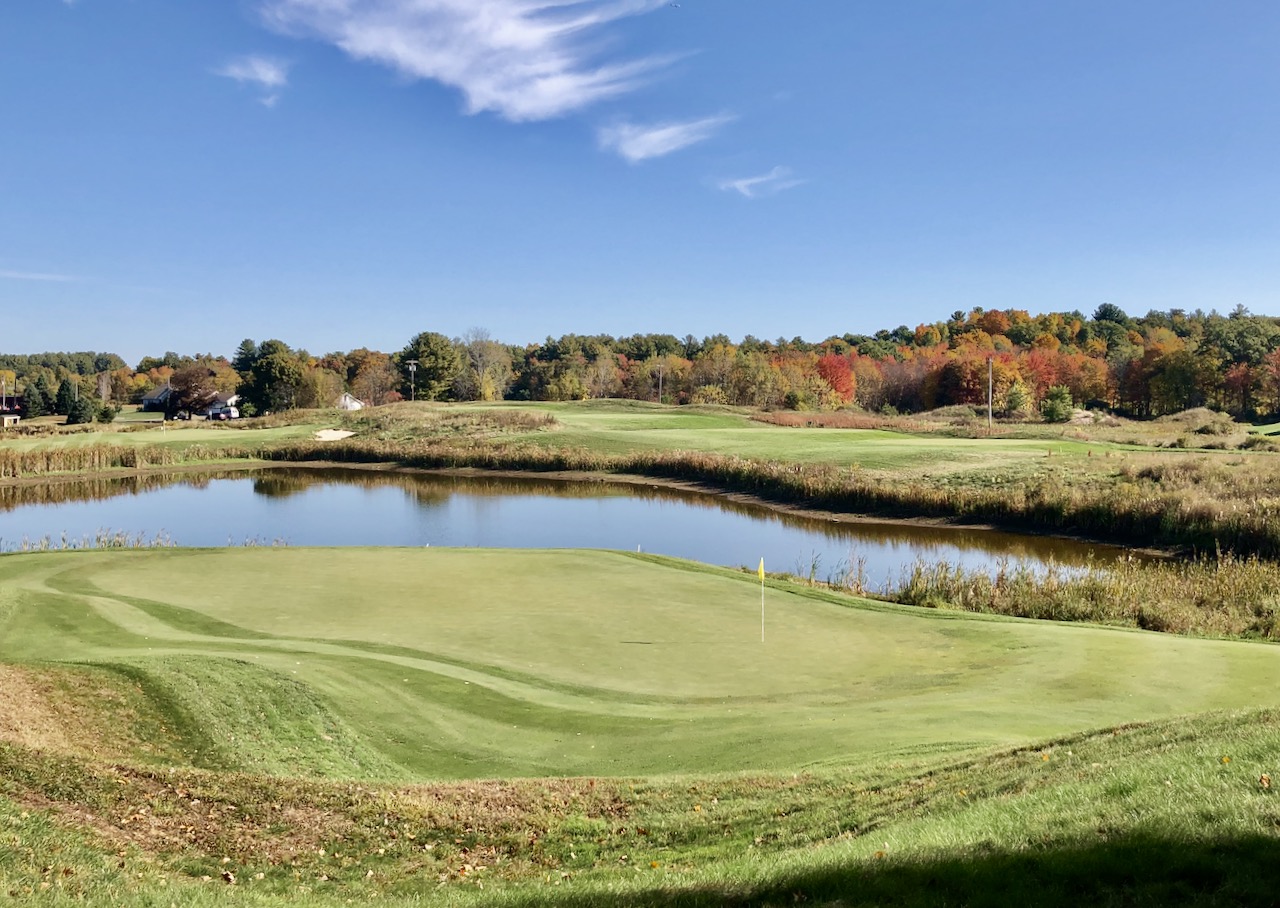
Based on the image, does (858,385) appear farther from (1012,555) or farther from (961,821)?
Answer: (961,821)

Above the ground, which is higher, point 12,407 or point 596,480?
point 12,407

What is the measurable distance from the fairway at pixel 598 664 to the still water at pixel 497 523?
365 inches

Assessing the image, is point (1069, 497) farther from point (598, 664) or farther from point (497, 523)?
point (598, 664)

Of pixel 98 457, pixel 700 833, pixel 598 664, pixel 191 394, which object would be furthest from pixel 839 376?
pixel 700 833

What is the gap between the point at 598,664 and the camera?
13992 millimetres

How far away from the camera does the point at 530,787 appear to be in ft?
29.3

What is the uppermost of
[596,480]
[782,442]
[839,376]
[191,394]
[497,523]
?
[839,376]

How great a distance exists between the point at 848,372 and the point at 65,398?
3402 inches

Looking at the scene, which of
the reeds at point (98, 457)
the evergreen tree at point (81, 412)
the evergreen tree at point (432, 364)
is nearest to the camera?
the reeds at point (98, 457)

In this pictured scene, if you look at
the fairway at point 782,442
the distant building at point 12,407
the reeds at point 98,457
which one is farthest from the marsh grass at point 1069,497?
the distant building at point 12,407

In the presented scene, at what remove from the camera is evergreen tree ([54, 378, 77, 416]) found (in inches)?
3445

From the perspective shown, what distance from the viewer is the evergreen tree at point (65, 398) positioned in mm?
87500

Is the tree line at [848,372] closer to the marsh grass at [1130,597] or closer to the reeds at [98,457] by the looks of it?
the reeds at [98,457]

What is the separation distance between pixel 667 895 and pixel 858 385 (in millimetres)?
111943
